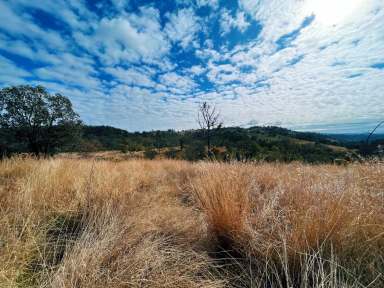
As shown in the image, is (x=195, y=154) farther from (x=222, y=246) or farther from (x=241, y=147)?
(x=222, y=246)

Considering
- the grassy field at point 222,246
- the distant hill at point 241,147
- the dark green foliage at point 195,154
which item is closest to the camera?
the grassy field at point 222,246

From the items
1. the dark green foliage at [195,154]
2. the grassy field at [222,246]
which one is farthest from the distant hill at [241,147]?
the grassy field at [222,246]

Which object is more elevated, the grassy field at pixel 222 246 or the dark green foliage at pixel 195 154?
the grassy field at pixel 222 246

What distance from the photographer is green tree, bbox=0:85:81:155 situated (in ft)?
59.6

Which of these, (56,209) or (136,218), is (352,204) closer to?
(136,218)

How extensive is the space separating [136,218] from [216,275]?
1.02 meters

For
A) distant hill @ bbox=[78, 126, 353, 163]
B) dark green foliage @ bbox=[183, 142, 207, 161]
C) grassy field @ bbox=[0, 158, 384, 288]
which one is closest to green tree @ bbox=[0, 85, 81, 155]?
distant hill @ bbox=[78, 126, 353, 163]

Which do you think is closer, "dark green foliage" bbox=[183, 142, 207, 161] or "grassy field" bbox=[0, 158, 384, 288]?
"grassy field" bbox=[0, 158, 384, 288]

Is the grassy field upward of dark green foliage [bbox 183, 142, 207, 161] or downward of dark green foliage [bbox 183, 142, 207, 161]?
upward

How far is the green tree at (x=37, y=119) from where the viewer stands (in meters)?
18.2

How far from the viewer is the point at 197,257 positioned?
58.6 inches

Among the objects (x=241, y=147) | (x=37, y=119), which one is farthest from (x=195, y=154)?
(x=37, y=119)

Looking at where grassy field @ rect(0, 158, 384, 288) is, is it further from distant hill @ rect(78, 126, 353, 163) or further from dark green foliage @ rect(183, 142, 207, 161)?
dark green foliage @ rect(183, 142, 207, 161)

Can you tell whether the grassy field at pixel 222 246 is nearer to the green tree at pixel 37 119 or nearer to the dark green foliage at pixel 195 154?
the dark green foliage at pixel 195 154
